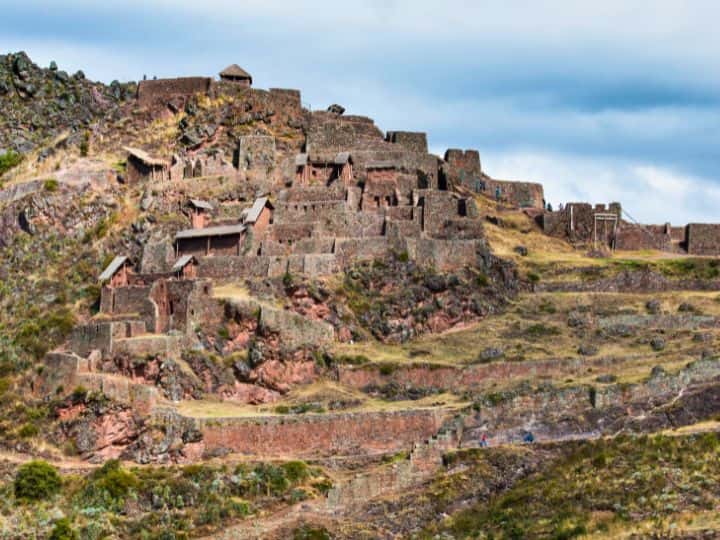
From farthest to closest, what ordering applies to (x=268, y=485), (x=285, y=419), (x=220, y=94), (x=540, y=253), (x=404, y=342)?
(x=220, y=94) < (x=540, y=253) < (x=404, y=342) < (x=285, y=419) < (x=268, y=485)

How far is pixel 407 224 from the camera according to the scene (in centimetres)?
7556

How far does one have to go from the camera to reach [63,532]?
184 feet

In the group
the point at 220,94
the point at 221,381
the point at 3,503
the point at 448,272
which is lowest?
the point at 3,503

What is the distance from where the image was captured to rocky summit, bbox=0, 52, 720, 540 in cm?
5628

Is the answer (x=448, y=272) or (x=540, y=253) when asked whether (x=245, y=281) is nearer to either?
(x=448, y=272)

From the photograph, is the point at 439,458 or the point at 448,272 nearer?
the point at 439,458

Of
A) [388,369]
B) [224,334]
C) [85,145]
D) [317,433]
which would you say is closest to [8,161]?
[85,145]

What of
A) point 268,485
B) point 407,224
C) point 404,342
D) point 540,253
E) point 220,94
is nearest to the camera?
point 268,485

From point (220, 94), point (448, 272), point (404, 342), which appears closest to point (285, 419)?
point (404, 342)

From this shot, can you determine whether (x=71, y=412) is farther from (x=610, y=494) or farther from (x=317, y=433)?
(x=610, y=494)

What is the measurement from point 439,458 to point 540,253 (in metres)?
24.5

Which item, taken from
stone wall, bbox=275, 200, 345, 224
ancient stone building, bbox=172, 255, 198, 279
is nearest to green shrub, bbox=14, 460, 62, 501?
ancient stone building, bbox=172, 255, 198, 279

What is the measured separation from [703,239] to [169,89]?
30667mm

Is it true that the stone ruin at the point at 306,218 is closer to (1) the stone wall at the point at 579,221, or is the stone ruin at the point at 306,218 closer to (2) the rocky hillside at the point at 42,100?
(1) the stone wall at the point at 579,221
